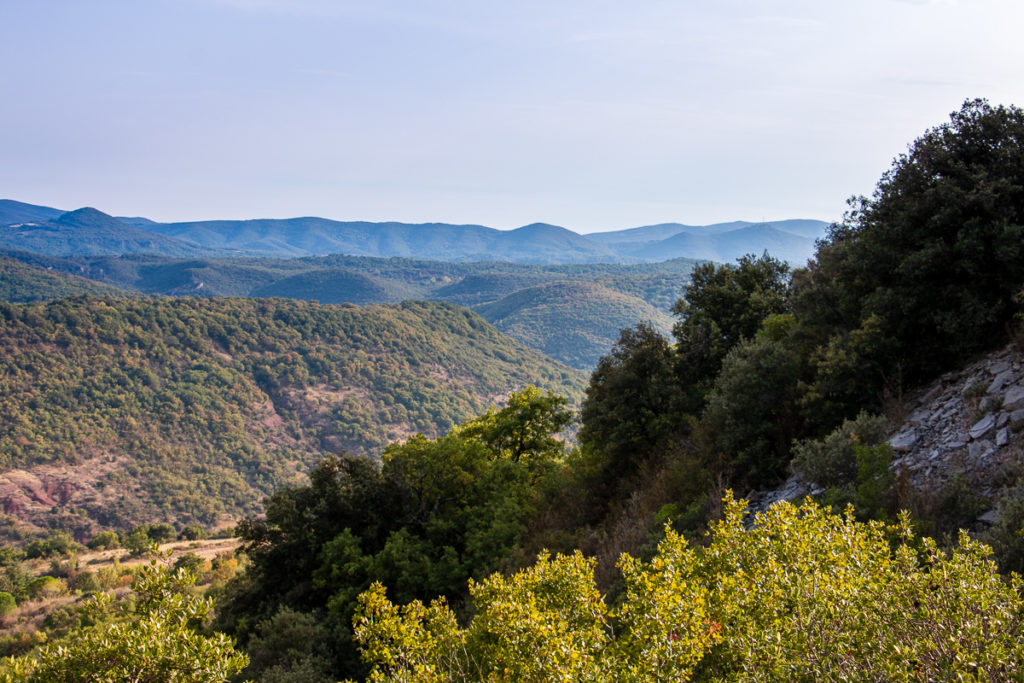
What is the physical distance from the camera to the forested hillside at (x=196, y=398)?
11594cm

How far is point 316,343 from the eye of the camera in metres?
189

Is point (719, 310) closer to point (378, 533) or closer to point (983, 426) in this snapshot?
point (983, 426)

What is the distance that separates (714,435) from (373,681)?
33.2ft

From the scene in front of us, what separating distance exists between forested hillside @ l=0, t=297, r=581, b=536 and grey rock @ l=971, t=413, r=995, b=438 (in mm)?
121137

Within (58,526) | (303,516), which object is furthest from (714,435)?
(58,526)

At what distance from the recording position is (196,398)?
154 meters

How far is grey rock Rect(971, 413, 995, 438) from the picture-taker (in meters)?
8.87

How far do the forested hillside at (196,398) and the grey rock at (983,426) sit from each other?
121137 mm

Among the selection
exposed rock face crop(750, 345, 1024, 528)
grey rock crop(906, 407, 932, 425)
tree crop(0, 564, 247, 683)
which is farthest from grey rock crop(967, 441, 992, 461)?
tree crop(0, 564, 247, 683)

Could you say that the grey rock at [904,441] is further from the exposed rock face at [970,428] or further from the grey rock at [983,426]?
the grey rock at [983,426]

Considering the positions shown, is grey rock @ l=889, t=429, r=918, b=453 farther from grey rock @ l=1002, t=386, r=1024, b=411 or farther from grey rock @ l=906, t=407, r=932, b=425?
grey rock @ l=1002, t=386, r=1024, b=411

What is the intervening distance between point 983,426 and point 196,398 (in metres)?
173

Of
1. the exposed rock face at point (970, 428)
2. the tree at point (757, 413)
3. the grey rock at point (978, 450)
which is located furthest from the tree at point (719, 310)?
the grey rock at point (978, 450)

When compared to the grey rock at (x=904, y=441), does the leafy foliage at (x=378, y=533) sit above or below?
below
